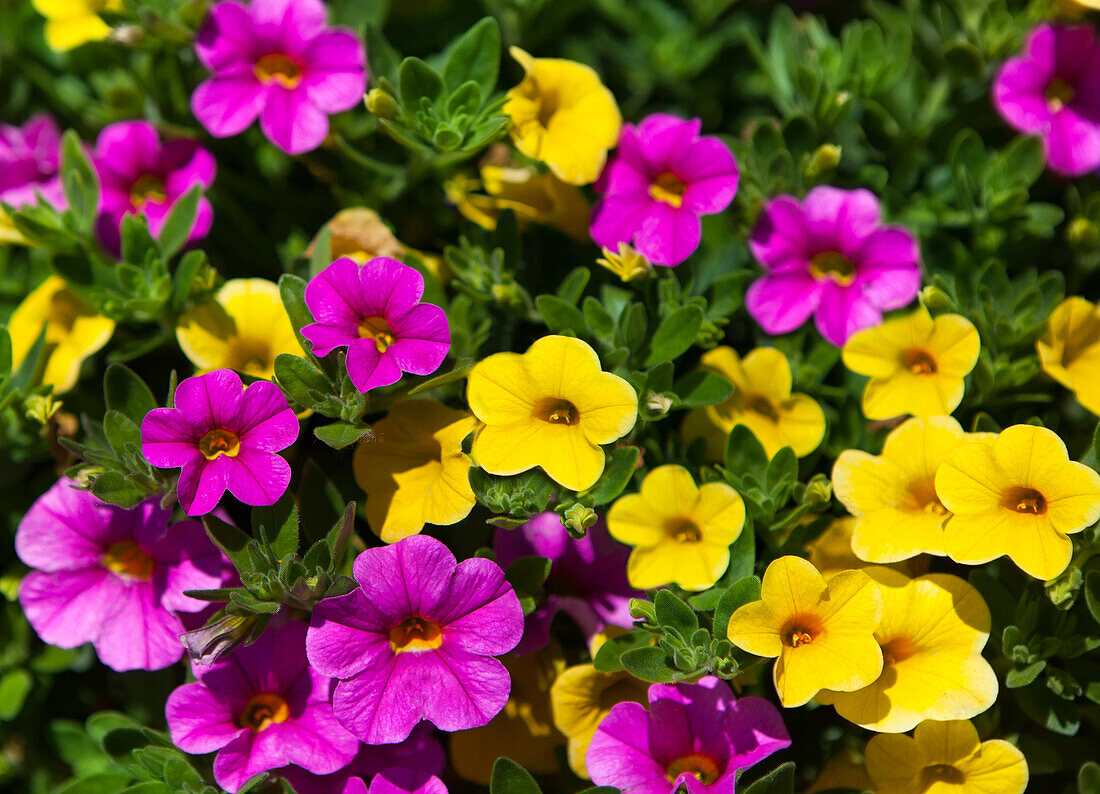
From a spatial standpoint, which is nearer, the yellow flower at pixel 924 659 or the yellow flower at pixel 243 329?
the yellow flower at pixel 924 659

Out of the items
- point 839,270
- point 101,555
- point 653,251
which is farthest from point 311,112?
point 839,270

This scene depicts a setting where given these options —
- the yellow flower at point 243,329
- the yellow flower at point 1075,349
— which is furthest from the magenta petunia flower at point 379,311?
the yellow flower at point 1075,349

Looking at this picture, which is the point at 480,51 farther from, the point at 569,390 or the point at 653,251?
the point at 569,390

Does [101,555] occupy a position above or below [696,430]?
below

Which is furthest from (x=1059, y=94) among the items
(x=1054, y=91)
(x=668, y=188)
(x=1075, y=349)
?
(x=668, y=188)

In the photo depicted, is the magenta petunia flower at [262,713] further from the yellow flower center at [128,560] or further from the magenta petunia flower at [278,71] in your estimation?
the magenta petunia flower at [278,71]
